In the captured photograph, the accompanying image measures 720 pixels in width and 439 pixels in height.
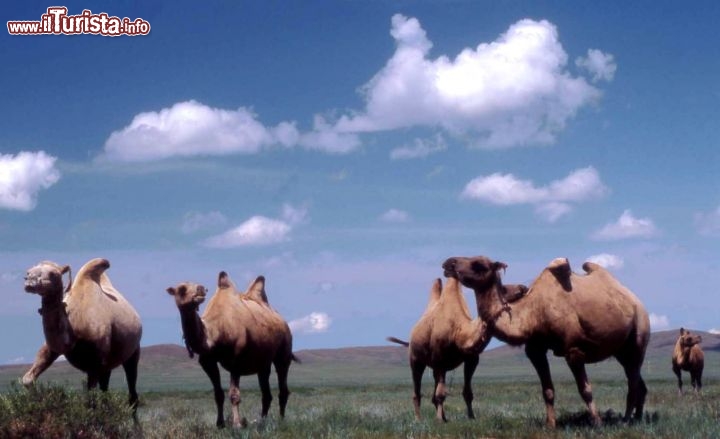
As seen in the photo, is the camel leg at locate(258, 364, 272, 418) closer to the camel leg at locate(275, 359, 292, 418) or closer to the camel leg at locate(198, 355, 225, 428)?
the camel leg at locate(275, 359, 292, 418)

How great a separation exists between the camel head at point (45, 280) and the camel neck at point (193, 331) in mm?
2210

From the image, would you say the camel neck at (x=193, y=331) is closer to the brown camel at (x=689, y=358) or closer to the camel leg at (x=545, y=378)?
the camel leg at (x=545, y=378)

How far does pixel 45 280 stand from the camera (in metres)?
13.0

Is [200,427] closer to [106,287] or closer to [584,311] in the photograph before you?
[106,287]

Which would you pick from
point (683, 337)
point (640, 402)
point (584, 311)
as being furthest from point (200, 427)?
point (683, 337)

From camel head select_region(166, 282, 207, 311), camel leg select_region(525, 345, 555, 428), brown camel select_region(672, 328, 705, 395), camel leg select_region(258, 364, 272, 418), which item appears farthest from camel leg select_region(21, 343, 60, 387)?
brown camel select_region(672, 328, 705, 395)

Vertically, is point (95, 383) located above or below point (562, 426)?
above

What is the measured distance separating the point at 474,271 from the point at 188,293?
14.5 ft

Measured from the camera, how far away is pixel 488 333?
14.1 metres

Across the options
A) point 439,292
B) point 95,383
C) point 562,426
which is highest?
point 439,292

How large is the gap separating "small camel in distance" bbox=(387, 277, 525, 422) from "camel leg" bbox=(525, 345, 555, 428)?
3.56 ft

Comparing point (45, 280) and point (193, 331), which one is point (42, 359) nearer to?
point (45, 280)

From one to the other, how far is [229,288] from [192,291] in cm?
305

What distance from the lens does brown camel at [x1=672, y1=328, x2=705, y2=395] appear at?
32875 mm
